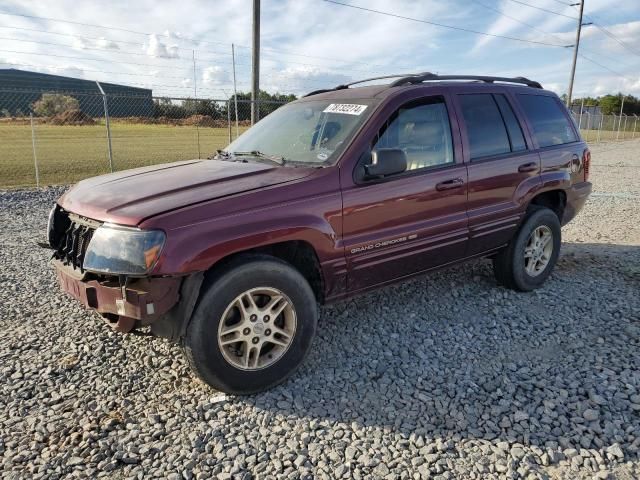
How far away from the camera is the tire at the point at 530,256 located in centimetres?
464

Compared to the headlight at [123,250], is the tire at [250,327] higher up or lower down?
lower down

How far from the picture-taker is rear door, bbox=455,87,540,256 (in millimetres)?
4137

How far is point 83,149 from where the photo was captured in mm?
20000

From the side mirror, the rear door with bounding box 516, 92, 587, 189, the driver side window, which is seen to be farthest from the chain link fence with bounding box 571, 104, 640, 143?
the side mirror

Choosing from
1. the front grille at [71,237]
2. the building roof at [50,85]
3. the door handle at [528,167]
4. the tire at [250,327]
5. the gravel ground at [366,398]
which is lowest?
the gravel ground at [366,398]

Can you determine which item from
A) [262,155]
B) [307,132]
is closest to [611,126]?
[307,132]

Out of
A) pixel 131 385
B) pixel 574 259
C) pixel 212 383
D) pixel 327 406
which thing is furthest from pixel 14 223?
pixel 574 259

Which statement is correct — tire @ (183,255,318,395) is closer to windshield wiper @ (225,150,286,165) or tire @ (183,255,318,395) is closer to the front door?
the front door

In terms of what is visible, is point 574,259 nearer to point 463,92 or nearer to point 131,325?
point 463,92

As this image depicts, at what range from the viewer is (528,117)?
4695mm

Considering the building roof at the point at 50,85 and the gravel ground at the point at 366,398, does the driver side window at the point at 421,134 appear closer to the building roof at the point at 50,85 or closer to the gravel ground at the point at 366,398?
the gravel ground at the point at 366,398

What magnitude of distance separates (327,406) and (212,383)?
712 millimetres

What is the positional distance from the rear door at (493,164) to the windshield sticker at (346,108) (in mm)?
937

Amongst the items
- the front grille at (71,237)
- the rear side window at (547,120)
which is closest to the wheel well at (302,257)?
the front grille at (71,237)
